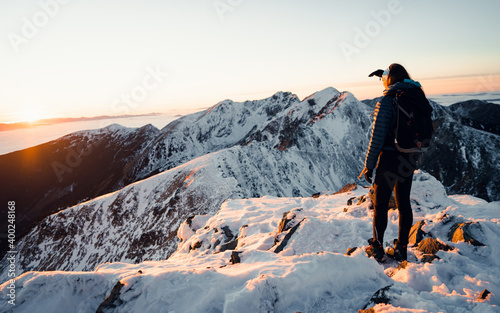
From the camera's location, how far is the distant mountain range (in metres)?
43.1

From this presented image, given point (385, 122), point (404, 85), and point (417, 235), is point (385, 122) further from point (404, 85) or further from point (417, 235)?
point (417, 235)

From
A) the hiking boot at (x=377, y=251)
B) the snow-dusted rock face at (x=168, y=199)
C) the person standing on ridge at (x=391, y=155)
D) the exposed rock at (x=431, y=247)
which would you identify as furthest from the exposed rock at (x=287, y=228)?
the snow-dusted rock face at (x=168, y=199)

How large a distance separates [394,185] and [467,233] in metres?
2.42

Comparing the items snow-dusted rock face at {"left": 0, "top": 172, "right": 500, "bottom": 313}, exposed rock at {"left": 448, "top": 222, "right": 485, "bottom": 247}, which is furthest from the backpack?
exposed rock at {"left": 448, "top": 222, "right": 485, "bottom": 247}

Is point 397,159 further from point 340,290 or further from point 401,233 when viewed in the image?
point 340,290

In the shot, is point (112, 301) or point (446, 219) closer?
point (112, 301)

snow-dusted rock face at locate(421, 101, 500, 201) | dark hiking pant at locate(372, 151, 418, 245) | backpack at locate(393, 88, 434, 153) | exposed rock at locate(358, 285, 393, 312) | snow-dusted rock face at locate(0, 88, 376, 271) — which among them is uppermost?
backpack at locate(393, 88, 434, 153)

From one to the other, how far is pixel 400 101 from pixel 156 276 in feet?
16.8

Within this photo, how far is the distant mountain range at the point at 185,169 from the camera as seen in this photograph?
4309cm

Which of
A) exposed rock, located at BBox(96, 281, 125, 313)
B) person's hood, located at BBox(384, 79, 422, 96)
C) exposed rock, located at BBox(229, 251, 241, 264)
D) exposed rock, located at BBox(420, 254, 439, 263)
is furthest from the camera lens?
exposed rock, located at BBox(229, 251, 241, 264)

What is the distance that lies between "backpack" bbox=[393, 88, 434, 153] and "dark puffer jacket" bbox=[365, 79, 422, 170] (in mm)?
79

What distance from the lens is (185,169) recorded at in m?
51.8

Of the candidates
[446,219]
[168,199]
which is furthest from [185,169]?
[446,219]

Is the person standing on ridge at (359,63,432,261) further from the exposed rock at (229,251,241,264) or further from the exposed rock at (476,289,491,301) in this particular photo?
the exposed rock at (229,251,241,264)
